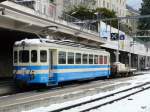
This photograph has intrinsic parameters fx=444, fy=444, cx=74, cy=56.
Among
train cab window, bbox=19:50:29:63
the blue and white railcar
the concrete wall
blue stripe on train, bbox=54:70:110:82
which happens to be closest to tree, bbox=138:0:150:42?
the concrete wall

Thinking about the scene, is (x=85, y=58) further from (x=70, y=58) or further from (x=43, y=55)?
(x=43, y=55)

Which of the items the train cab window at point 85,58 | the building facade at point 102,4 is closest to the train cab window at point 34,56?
the train cab window at point 85,58

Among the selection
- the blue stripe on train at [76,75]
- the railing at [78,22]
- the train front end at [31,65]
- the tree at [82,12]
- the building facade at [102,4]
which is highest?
the building facade at [102,4]

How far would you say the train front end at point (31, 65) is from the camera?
2491 cm

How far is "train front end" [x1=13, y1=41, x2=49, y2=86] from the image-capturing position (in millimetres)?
24906

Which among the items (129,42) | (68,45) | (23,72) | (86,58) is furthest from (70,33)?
(129,42)

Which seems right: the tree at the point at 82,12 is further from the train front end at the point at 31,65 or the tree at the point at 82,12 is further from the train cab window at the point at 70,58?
the train front end at the point at 31,65

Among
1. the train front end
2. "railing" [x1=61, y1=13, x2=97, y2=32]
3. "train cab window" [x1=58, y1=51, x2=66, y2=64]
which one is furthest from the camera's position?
"railing" [x1=61, y1=13, x2=97, y2=32]

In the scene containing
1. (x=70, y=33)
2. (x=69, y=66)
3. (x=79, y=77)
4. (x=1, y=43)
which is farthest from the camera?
(x=70, y=33)

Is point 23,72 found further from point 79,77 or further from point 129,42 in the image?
point 129,42

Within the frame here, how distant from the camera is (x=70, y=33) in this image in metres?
45.6

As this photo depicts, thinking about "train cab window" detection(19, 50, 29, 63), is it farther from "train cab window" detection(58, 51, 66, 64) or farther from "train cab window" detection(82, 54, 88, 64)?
"train cab window" detection(82, 54, 88, 64)

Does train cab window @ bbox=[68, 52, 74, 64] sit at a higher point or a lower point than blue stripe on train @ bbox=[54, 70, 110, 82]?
higher

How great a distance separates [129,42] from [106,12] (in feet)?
44.8
